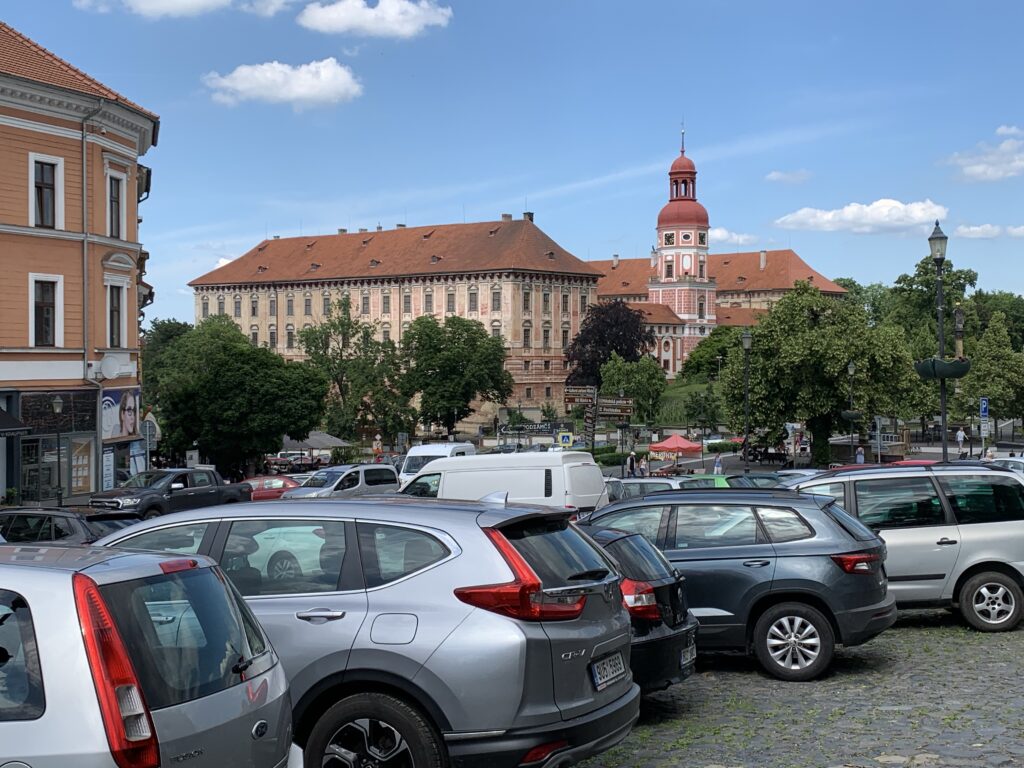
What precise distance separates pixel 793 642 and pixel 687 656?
74.6 inches

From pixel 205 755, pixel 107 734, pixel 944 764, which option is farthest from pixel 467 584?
pixel 944 764

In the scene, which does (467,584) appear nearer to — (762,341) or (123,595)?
(123,595)

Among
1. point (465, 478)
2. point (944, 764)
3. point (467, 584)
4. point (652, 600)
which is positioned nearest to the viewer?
point (467, 584)

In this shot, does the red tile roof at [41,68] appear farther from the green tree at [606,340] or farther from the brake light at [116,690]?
the green tree at [606,340]

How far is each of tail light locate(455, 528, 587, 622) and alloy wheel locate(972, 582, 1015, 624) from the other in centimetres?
837

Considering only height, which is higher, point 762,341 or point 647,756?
point 762,341

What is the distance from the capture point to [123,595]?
4.78 m

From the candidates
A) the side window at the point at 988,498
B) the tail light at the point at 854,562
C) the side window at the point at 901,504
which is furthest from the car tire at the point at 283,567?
the side window at the point at 988,498

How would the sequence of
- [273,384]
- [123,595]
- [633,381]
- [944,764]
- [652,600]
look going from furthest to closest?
1. [633,381]
2. [273,384]
3. [652,600]
4. [944,764]
5. [123,595]

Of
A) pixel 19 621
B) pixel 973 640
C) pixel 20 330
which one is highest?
pixel 20 330

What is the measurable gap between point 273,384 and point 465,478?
43.9m

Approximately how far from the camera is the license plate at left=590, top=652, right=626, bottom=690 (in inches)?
268

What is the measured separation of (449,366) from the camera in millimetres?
112250

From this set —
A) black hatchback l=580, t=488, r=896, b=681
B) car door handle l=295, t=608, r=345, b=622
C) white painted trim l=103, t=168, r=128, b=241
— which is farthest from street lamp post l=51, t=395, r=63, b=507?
car door handle l=295, t=608, r=345, b=622
